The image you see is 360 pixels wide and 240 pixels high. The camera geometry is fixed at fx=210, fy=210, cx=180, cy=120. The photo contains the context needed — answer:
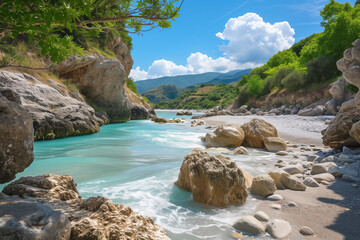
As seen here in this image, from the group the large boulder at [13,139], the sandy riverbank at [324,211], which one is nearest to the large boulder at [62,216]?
the large boulder at [13,139]

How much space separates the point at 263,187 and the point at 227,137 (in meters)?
5.70

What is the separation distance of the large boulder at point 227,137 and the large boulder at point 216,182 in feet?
18.4

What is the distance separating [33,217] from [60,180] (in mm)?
1664

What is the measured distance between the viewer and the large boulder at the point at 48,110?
38.8 feet

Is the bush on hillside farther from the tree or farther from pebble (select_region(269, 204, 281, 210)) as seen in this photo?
the tree

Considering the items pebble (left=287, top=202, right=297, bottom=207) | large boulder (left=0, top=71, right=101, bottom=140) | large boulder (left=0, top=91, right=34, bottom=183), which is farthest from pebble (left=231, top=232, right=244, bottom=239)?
large boulder (left=0, top=71, right=101, bottom=140)

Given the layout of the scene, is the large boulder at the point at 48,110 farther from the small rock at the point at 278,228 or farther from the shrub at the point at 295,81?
the shrub at the point at 295,81

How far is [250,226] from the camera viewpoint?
2.97 metres

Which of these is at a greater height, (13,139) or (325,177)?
(13,139)

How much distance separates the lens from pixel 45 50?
2297 mm

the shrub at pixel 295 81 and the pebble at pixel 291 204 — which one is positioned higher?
the shrub at pixel 295 81

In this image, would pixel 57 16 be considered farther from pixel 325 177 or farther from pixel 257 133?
pixel 257 133

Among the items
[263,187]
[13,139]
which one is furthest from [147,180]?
[13,139]

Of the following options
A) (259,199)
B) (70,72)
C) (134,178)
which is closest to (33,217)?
(259,199)
